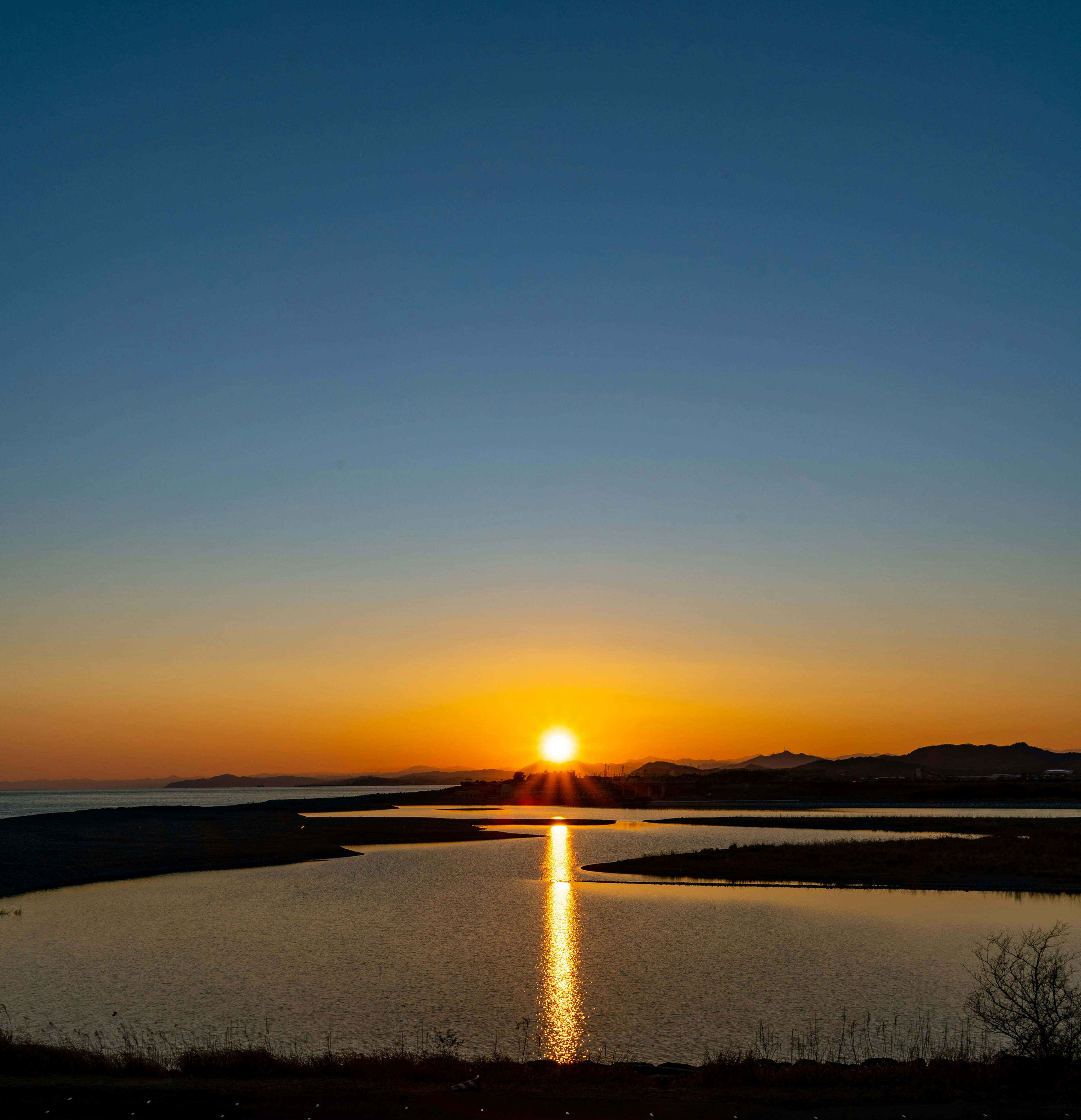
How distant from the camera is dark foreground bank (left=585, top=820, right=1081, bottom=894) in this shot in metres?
52.3

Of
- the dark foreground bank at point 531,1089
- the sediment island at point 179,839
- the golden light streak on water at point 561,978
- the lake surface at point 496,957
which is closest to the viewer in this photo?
the dark foreground bank at point 531,1089

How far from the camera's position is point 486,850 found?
3273 inches

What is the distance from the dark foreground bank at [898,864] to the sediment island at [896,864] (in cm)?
8

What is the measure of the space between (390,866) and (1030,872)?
41.3 metres

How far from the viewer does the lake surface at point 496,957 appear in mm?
25312

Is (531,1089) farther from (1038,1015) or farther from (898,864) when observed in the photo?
(898,864)

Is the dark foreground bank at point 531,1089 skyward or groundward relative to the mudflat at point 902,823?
skyward

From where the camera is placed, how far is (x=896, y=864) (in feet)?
191

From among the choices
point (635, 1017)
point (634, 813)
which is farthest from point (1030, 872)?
point (634, 813)

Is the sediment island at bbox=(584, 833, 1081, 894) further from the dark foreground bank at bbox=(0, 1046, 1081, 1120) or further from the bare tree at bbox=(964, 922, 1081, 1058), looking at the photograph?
the dark foreground bank at bbox=(0, 1046, 1081, 1120)

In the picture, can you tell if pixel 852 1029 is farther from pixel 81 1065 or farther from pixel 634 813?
pixel 634 813

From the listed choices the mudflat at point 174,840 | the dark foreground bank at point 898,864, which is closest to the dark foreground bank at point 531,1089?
the dark foreground bank at point 898,864

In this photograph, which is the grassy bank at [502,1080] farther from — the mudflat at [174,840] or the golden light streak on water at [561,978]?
the mudflat at [174,840]

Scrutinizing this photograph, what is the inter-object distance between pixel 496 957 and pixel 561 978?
4663mm
